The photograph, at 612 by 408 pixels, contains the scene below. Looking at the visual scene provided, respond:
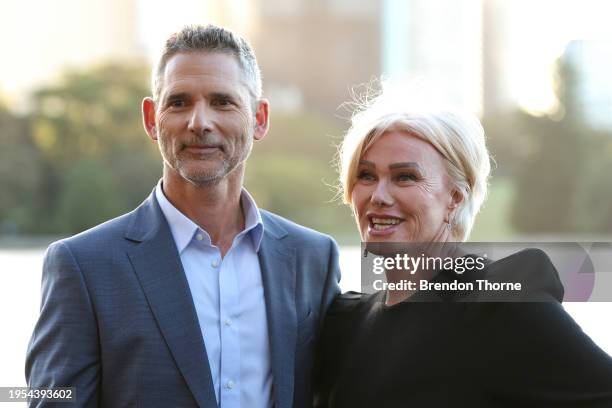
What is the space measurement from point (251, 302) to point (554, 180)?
25416 millimetres

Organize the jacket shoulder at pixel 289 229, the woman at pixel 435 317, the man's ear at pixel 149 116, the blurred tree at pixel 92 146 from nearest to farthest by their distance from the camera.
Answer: the woman at pixel 435 317, the man's ear at pixel 149 116, the jacket shoulder at pixel 289 229, the blurred tree at pixel 92 146

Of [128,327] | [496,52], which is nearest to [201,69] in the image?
[128,327]

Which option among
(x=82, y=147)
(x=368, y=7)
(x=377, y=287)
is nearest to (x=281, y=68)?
(x=368, y=7)

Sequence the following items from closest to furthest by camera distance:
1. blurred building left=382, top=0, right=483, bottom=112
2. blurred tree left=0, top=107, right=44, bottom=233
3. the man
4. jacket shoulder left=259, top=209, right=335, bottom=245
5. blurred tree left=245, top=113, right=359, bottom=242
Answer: the man → jacket shoulder left=259, top=209, right=335, bottom=245 → blurred tree left=0, top=107, right=44, bottom=233 → blurred tree left=245, top=113, right=359, bottom=242 → blurred building left=382, top=0, right=483, bottom=112

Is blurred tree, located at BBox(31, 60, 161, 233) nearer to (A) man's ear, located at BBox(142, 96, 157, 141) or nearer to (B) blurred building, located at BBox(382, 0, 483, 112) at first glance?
(A) man's ear, located at BBox(142, 96, 157, 141)

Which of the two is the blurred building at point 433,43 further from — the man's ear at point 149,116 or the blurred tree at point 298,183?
the man's ear at point 149,116

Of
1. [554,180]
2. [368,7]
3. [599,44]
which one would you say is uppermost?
[368,7]

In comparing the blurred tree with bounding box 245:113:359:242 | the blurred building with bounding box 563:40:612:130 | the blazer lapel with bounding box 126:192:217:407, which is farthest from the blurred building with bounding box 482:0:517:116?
the blazer lapel with bounding box 126:192:217:407

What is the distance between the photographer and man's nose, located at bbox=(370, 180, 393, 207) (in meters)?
2.61

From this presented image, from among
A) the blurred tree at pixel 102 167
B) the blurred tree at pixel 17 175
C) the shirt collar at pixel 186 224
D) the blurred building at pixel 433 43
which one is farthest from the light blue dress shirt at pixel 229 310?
the blurred building at pixel 433 43

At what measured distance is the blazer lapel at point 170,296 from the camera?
245cm

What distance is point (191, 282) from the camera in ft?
8.55

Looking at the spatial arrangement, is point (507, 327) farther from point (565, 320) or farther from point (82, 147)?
point (82, 147)

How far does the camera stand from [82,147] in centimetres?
2678
